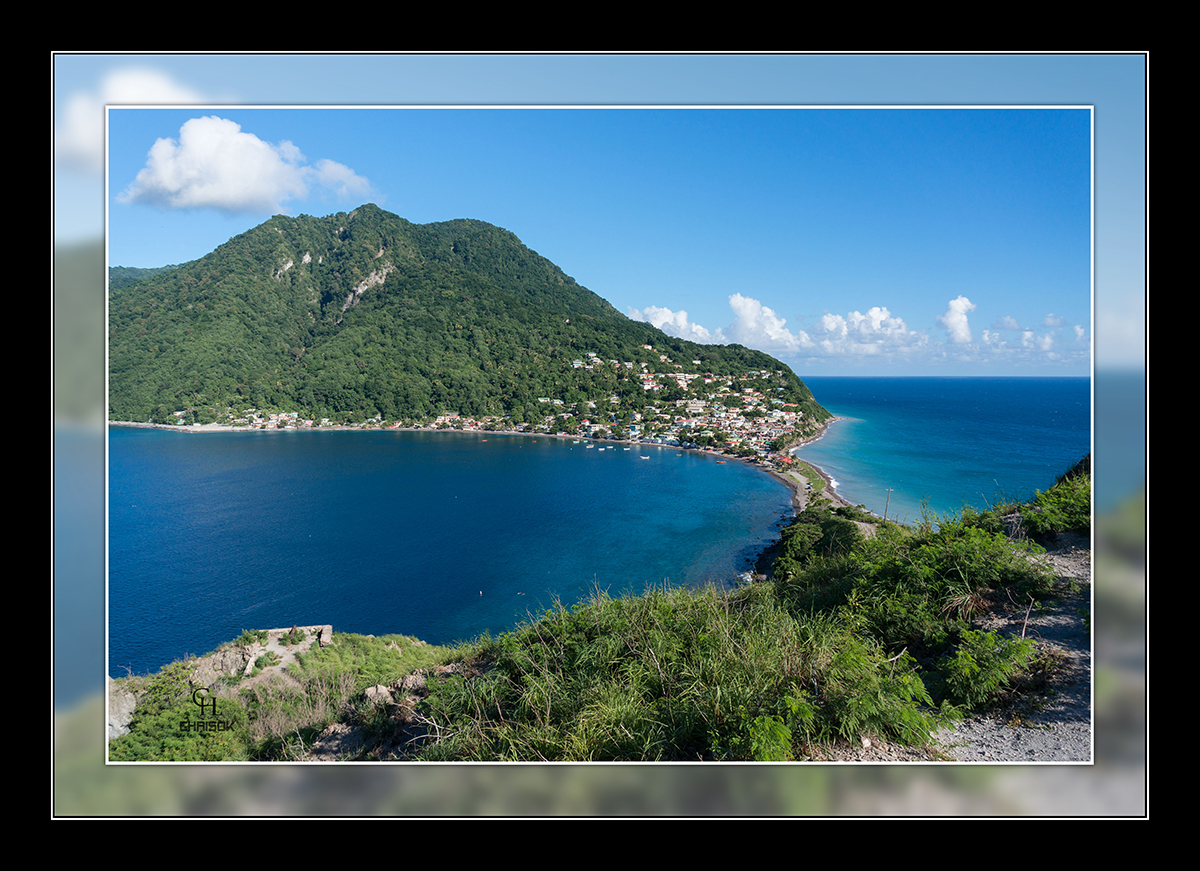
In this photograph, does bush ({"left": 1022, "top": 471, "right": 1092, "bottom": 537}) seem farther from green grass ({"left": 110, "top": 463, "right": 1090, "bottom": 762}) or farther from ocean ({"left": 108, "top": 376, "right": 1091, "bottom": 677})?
ocean ({"left": 108, "top": 376, "right": 1091, "bottom": 677})

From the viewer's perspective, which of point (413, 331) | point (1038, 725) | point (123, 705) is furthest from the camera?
point (413, 331)

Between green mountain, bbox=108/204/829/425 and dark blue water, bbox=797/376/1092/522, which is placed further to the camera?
green mountain, bbox=108/204/829/425

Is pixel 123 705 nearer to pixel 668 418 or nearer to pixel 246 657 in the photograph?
pixel 246 657

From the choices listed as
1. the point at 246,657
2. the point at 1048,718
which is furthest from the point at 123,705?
the point at 1048,718

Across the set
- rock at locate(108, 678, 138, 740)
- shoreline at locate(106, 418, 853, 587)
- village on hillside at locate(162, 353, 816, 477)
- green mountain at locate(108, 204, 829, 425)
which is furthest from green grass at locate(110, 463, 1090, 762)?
green mountain at locate(108, 204, 829, 425)

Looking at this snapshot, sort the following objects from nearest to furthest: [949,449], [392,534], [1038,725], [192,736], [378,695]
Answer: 1. [1038,725]
2. [378,695]
3. [192,736]
4. [392,534]
5. [949,449]

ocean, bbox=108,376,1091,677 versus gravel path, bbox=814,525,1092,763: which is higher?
gravel path, bbox=814,525,1092,763
